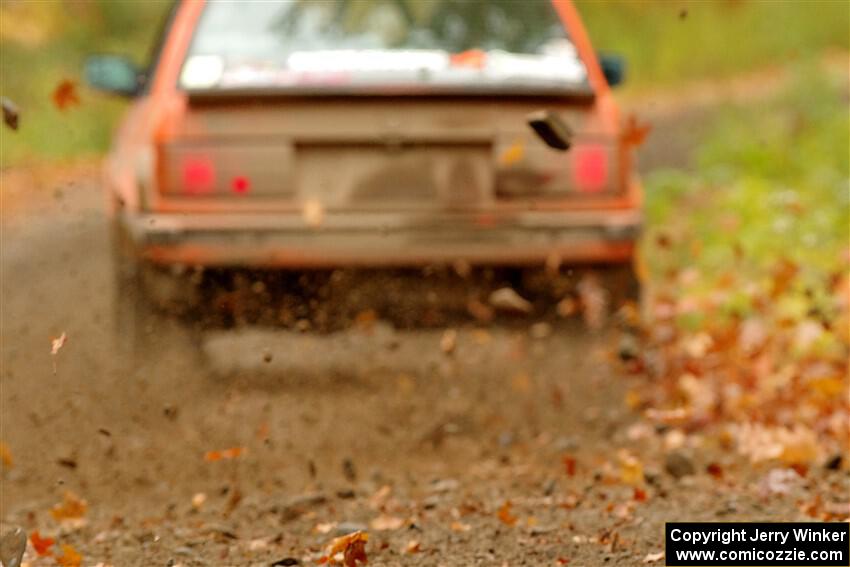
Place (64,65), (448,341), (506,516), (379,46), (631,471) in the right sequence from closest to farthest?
(506,516) < (631,471) < (379,46) < (448,341) < (64,65)

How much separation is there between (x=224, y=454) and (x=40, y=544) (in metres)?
0.97

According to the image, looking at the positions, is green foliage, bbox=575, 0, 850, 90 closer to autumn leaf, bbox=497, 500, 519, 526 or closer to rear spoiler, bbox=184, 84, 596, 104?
rear spoiler, bbox=184, 84, 596, 104

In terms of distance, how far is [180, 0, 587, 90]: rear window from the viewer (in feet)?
17.8

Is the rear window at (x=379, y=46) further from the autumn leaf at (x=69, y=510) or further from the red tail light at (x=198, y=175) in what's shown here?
the autumn leaf at (x=69, y=510)

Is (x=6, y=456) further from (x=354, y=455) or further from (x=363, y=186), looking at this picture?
(x=363, y=186)

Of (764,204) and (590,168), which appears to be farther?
(764,204)

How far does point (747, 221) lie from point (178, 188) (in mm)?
4238

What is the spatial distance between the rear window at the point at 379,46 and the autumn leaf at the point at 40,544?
2038 mm

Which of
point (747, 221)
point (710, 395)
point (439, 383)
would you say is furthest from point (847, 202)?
point (439, 383)

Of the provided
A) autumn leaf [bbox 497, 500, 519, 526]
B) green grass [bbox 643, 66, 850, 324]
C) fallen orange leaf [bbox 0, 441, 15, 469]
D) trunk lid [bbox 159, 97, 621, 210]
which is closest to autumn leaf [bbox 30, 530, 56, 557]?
fallen orange leaf [bbox 0, 441, 15, 469]

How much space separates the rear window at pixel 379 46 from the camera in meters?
5.41

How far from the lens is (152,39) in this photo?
19.2 meters

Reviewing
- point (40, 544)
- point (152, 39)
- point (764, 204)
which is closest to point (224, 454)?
point (40, 544)

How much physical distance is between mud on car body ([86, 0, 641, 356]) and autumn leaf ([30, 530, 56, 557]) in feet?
5.01
